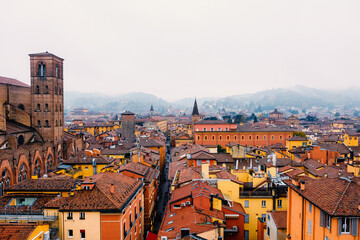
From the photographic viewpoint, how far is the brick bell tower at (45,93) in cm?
5319

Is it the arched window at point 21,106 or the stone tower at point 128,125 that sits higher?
the arched window at point 21,106

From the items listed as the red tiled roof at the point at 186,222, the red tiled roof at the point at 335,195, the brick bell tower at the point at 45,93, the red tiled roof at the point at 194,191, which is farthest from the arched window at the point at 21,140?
the red tiled roof at the point at 335,195

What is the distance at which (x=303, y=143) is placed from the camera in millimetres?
62750

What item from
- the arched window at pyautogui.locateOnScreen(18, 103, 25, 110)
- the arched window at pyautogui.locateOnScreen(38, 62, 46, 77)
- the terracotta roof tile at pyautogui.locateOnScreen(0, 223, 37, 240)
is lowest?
the terracotta roof tile at pyautogui.locateOnScreen(0, 223, 37, 240)

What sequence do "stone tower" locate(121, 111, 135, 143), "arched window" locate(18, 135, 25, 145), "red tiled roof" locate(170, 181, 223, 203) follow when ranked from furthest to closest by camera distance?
"stone tower" locate(121, 111, 135, 143), "arched window" locate(18, 135, 25, 145), "red tiled roof" locate(170, 181, 223, 203)

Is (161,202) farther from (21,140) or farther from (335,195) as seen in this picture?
(335,195)

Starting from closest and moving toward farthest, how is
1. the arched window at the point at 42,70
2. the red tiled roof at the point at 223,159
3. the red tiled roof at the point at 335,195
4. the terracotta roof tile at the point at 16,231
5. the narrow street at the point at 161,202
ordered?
the red tiled roof at the point at 335,195 < the terracotta roof tile at the point at 16,231 < the narrow street at the point at 161,202 < the red tiled roof at the point at 223,159 < the arched window at the point at 42,70

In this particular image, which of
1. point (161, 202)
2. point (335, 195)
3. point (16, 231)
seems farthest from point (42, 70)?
point (335, 195)

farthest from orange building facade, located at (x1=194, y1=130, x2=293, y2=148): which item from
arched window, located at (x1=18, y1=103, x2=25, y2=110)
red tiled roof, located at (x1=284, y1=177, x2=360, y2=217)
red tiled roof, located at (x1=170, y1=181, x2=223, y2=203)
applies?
red tiled roof, located at (x1=284, y1=177, x2=360, y2=217)

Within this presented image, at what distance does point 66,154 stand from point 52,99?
10.8 m

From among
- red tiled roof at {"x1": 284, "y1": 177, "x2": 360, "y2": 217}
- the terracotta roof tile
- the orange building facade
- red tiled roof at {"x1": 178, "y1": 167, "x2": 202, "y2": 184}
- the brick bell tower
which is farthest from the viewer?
the orange building facade

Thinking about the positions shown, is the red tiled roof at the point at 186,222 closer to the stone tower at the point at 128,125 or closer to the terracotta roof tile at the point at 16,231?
the terracotta roof tile at the point at 16,231

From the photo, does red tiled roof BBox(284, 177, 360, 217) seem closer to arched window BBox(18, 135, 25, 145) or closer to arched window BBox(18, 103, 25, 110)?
arched window BBox(18, 135, 25, 145)

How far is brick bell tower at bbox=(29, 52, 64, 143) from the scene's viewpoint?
53188mm
